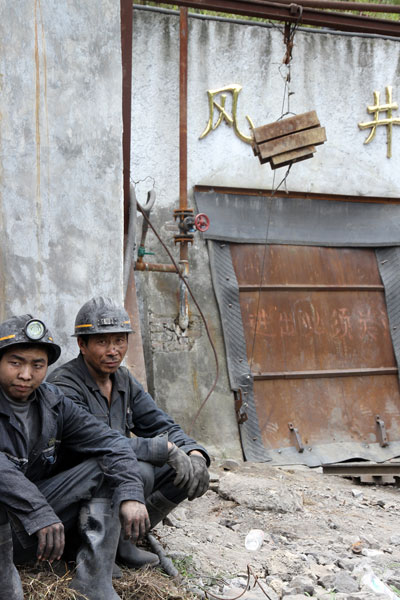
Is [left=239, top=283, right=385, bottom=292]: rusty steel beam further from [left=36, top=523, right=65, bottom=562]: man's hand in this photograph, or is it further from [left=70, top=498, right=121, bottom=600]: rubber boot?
[left=36, top=523, right=65, bottom=562]: man's hand

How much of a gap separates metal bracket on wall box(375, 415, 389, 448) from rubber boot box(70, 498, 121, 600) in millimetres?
5653

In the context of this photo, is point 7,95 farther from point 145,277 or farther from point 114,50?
point 145,277

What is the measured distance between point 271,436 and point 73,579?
494cm

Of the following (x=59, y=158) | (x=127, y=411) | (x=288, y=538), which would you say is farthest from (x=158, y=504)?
(x=59, y=158)

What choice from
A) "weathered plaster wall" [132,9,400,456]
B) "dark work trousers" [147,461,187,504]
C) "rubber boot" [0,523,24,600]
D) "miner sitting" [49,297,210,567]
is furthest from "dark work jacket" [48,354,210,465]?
"weathered plaster wall" [132,9,400,456]

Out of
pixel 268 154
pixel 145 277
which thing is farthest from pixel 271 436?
pixel 268 154

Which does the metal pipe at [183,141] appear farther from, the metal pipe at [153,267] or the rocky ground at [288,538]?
the rocky ground at [288,538]

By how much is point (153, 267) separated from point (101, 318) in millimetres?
3900

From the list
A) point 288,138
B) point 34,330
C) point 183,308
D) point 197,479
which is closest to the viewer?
point 34,330

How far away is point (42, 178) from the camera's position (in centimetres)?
427

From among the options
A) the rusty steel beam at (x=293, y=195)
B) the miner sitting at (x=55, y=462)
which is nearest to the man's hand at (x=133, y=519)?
the miner sitting at (x=55, y=462)

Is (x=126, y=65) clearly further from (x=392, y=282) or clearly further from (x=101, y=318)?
(x=392, y=282)

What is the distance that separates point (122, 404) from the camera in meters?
3.95

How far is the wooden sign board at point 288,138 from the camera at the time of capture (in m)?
6.92
